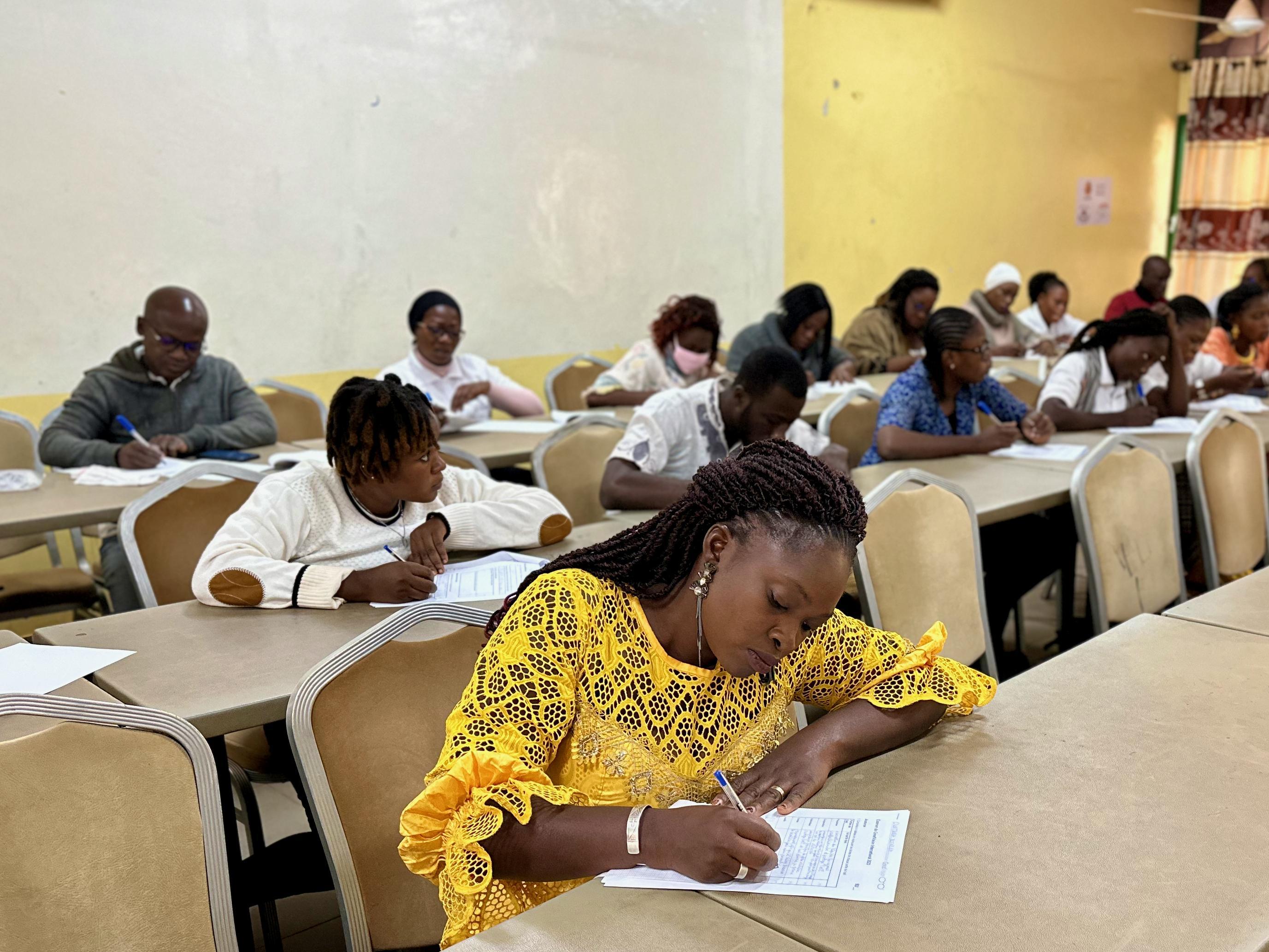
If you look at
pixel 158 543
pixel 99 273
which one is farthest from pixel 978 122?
pixel 158 543

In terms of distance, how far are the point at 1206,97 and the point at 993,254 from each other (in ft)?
9.80

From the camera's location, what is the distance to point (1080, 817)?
1318mm

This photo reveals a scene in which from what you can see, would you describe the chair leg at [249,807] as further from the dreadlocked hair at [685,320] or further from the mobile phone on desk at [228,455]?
the dreadlocked hair at [685,320]

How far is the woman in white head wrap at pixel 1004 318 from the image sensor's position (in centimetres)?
759

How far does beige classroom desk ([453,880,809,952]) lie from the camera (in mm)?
1085

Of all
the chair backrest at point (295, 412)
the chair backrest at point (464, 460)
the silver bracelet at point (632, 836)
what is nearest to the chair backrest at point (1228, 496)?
the chair backrest at point (464, 460)

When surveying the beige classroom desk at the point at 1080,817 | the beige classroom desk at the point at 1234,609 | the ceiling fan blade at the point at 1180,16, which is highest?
the ceiling fan blade at the point at 1180,16

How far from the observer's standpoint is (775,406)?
114 inches

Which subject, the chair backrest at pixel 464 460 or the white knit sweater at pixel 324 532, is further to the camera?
the chair backrest at pixel 464 460

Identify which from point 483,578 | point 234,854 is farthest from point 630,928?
point 483,578

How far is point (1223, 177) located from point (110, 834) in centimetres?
1099

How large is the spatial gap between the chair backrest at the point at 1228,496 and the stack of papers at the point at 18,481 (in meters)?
3.41

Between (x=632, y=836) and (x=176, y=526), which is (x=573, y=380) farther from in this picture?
(x=632, y=836)

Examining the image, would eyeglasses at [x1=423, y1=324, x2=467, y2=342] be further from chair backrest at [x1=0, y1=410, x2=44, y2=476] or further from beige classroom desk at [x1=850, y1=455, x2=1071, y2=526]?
beige classroom desk at [x1=850, y1=455, x2=1071, y2=526]
